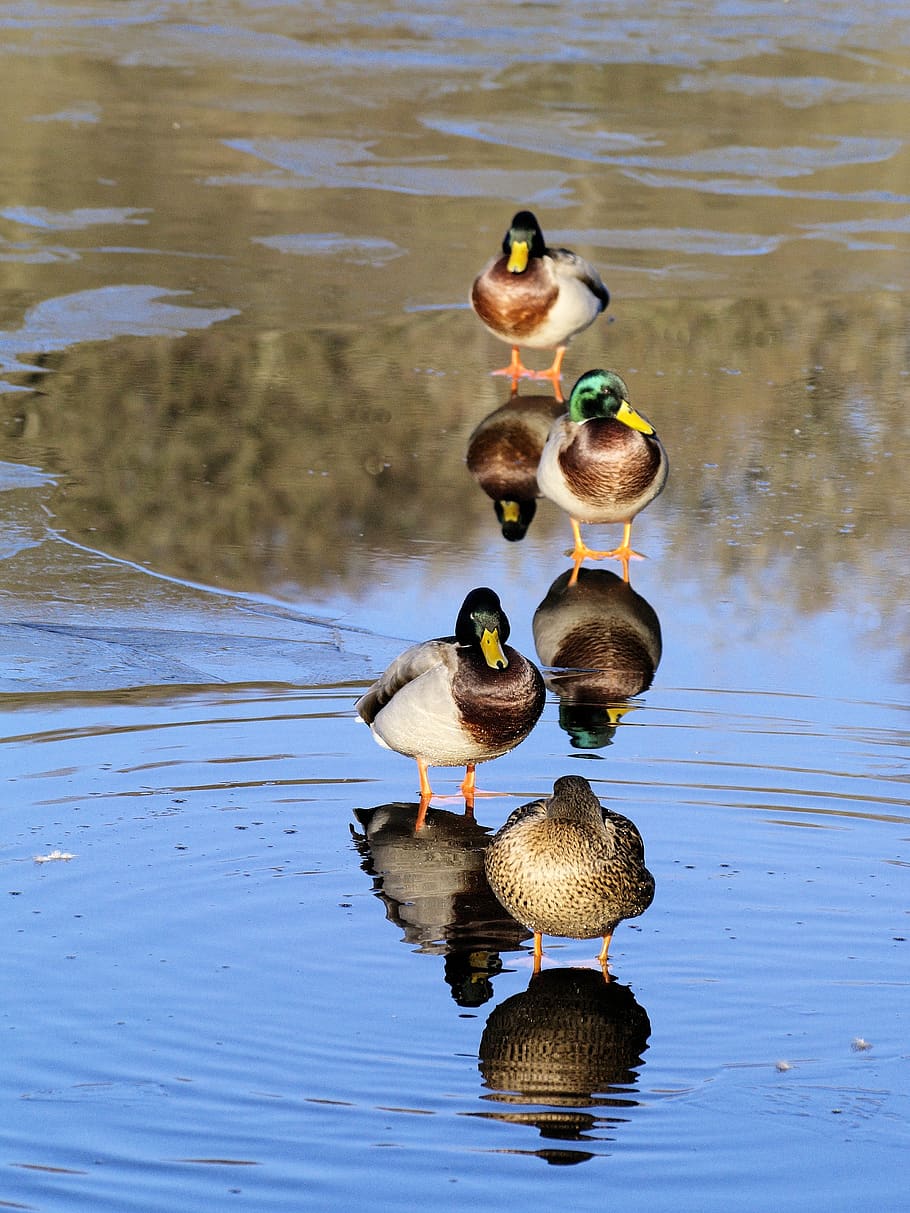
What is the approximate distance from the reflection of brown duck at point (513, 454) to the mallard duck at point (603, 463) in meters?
0.46

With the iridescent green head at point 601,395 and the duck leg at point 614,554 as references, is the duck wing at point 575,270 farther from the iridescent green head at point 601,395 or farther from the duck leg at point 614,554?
the duck leg at point 614,554

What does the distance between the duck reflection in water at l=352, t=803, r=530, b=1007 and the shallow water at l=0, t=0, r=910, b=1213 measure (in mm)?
15

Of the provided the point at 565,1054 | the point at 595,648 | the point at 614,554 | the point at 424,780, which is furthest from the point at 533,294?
the point at 565,1054

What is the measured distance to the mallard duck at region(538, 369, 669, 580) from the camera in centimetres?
665

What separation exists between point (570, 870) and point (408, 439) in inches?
176

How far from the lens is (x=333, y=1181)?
323 centimetres

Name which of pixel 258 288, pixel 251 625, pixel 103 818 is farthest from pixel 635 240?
pixel 103 818

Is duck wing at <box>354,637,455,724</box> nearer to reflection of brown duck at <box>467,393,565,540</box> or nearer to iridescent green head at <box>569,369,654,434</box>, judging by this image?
iridescent green head at <box>569,369,654,434</box>

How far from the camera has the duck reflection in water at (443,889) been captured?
13.4ft

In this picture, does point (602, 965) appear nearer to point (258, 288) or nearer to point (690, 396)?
point (690, 396)

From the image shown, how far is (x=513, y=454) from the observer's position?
8125 mm

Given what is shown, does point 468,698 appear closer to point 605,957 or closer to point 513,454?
point 605,957

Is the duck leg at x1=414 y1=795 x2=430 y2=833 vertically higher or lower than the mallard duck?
lower

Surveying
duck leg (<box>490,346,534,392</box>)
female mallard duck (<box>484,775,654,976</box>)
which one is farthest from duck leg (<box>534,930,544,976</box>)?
duck leg (<box>490,346,534,392</box>)
